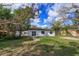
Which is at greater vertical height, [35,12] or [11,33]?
[35,12]

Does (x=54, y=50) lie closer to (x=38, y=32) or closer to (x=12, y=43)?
(x=38, y=32)

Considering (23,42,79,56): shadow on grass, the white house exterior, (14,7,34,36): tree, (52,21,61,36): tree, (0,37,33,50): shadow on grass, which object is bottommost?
(23,42,79,56): shadow on grass

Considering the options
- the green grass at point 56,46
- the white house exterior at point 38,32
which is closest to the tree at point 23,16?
the white house exterior at point 38,32

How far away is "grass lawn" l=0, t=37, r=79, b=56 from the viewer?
1.36 meters

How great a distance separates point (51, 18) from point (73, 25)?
0.17 metres

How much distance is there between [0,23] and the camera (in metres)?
1.39

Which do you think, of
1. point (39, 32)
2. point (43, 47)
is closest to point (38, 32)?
point (39, 32)

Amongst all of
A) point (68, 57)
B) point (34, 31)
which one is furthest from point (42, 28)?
point (68, 57)

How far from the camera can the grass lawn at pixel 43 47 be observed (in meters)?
1.36

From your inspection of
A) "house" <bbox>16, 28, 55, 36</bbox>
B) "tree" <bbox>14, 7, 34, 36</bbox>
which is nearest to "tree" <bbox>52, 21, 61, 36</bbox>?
"house" <bbox>16, 28, 55, 36</bbox>

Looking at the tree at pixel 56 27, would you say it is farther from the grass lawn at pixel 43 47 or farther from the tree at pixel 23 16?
the tree at pixel 23 16

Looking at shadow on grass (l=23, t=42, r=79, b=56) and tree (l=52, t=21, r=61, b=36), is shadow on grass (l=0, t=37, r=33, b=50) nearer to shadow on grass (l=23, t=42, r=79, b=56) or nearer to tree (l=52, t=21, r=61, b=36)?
shadow on grass (l=23, t=42, r=79, b=56)

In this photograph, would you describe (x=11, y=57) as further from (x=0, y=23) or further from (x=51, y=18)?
(x=51, y=18)

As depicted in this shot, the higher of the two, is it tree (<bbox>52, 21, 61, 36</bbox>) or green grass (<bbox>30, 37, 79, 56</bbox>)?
tree (<bbox>52, 21, 61, 36</bbox>)
